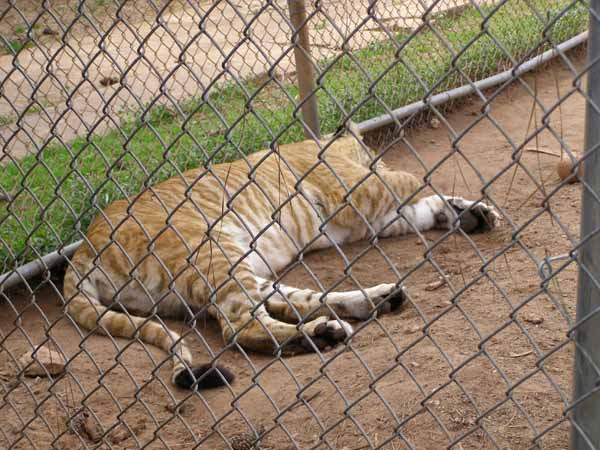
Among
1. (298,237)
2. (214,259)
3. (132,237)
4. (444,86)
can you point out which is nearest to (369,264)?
(298,237)

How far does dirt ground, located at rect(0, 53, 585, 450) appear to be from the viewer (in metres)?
2.71

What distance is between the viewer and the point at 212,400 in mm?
3441

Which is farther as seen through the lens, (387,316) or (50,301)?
(50,301)

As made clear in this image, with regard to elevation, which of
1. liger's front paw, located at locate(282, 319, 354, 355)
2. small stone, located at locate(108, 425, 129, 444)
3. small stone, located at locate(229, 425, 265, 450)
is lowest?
liger's front paw, located at locate(282, 319, 354, 355)

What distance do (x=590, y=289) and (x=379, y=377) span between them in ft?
1.91

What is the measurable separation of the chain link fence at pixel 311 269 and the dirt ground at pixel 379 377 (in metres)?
0.01

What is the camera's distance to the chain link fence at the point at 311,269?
2.12 metres

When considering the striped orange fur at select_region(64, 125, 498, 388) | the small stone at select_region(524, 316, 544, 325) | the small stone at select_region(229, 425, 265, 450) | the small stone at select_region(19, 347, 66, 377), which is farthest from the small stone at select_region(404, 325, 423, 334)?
the small stone at select_region(19, 347, 66, 377)

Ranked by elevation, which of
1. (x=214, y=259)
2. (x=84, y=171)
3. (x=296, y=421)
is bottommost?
(x=296, y=421)

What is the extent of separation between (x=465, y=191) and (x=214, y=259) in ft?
6.72

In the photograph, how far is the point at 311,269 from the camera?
4828 mm

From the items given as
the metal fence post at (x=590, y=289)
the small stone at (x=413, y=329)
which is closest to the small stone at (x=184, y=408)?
the small stone at (x=413, y=329)

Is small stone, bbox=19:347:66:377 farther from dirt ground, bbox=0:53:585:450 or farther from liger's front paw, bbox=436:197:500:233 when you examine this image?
liger's front paw, bbox=436:197:500:233

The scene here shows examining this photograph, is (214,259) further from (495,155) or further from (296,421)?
(495,155)
